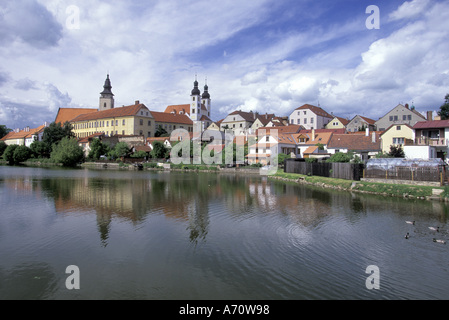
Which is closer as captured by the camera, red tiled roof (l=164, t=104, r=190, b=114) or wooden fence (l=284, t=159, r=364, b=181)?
wooden fence (l=284, t=159, r=364, b=181)

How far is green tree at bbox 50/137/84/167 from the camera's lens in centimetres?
7138

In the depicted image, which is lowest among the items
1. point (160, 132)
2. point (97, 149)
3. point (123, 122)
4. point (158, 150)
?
point (158, 150)

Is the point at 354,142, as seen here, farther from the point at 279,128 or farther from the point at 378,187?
the point at 378,187

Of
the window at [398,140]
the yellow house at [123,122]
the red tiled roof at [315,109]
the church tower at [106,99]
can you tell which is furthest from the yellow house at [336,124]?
the church tower at [106,99]

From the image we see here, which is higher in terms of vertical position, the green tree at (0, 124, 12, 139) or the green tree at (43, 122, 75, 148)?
the green tree at (0, 124, 12, 139)

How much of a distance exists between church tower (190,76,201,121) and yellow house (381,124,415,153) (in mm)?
73154

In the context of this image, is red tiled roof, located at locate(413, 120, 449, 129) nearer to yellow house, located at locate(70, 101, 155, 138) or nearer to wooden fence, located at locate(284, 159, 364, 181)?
wooden fence, located at locate(284, 159, 364, 181)

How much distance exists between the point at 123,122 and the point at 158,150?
23.7 m

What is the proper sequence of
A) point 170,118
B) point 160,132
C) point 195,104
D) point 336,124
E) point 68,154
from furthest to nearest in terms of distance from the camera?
point 195,104, point 170,118, point 160,132, point 336,124, point 68,154

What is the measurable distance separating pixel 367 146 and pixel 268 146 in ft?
59.2

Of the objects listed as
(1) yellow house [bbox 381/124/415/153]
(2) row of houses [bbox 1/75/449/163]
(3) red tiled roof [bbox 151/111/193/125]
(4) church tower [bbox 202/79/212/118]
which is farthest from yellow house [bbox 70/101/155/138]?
(1) yellow house [bbox 381/124/415/153]

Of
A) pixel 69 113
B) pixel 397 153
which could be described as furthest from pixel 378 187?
pixel 69 113

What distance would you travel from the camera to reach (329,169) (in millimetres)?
35312
